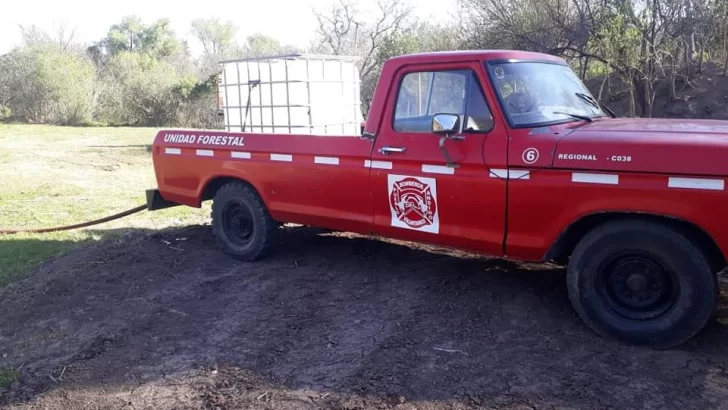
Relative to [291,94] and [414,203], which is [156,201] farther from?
[291,94]

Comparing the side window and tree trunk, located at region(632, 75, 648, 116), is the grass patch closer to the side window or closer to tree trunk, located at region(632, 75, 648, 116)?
the side window

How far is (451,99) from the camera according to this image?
5.03 metres

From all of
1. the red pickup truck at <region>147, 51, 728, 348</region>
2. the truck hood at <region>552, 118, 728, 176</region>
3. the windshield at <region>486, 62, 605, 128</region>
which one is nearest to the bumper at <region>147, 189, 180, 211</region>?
the red pickup truck at <region>147, 51, 728, 348</region>

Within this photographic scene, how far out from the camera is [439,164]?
4922 millimetres

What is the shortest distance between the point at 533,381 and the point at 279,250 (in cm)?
340

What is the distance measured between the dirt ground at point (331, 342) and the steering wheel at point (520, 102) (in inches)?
54.7

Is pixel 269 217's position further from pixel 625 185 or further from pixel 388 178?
pixel 625 185

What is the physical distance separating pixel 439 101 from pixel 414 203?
2.61 feet

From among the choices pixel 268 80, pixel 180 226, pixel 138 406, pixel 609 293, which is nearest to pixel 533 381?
pixel 609 293

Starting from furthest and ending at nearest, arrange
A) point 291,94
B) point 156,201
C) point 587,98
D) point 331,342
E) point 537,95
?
point 291,94 < point 156,201 < point 587,98 < point 537,95 < point 331,342

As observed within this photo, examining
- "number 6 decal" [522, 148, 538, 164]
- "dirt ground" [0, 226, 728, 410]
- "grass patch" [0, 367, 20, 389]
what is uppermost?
"number 6 decal" [522, 148, 538, 164]

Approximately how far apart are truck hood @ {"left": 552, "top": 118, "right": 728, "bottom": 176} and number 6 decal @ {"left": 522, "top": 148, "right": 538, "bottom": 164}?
14cm

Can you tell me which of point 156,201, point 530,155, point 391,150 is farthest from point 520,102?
point 156,201

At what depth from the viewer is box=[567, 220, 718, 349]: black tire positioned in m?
4.03
